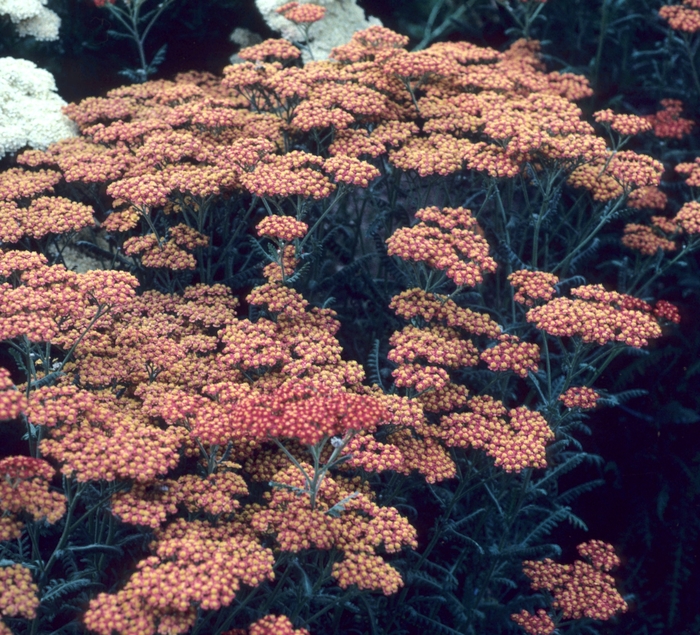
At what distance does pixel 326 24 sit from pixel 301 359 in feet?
12.9

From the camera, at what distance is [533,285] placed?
508cm

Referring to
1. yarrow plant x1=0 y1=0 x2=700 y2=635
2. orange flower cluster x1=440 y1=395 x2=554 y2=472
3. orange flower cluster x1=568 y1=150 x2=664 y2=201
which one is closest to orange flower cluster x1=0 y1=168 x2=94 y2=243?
yarrow plant x1=0 y1=0 x2=700 y2=635

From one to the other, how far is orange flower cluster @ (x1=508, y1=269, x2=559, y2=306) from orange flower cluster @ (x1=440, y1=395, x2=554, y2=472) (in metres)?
0.75

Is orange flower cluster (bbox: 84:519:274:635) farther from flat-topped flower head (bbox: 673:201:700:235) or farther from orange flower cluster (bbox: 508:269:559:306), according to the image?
flat-topped flower head (bbox: 673:201:700:235)

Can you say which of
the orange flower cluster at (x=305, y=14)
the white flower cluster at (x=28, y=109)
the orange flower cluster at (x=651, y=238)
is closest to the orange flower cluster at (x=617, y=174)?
the orange flower cluster at (x=651, y=238)

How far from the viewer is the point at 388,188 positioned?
19.9 ft

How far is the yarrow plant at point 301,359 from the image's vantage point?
Result: 377cm

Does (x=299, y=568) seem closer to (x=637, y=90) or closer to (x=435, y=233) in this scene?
(x=435, y=233)

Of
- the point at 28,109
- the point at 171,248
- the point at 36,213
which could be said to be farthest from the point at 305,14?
the point at 36,213

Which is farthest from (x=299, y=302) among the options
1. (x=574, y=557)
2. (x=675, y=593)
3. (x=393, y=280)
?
(x=675, y=593)

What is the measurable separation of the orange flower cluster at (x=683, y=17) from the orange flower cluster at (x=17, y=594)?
249 inches

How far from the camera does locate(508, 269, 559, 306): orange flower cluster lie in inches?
197

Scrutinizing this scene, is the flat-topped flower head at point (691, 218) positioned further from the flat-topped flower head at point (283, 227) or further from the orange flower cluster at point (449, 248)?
the flat-topped flower head at point (283, 227)

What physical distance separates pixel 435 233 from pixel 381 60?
5.93 feet
